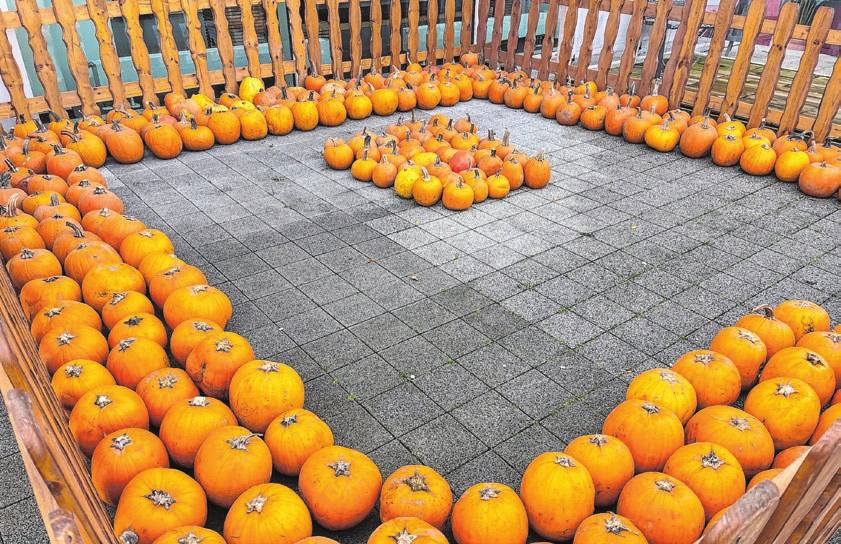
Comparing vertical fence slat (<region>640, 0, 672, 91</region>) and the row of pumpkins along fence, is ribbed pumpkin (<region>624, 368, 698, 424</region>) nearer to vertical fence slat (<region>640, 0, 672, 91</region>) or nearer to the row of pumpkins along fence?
the row of pumpkins along fence

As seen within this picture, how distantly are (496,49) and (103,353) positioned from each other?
28.6ft

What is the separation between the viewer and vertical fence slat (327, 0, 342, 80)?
9281 mm

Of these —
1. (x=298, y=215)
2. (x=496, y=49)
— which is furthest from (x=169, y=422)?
(x=496, y=49)

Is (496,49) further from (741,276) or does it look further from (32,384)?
(32,384)

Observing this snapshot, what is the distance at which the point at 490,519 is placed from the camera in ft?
9.01

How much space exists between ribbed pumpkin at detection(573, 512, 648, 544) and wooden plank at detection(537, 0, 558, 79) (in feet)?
27.3

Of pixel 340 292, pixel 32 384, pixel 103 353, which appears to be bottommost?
pixel 340 292

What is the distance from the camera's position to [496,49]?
34.8ft

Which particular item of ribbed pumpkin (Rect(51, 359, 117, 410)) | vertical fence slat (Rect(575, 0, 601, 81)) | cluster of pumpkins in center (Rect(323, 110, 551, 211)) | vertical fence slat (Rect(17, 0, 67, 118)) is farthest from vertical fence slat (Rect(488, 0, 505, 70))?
ribbed pumpkin (Rect(51, 359, 117, 410))

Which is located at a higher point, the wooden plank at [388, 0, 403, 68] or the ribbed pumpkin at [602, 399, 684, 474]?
the wooden plank at [388, 0, 403, 68]

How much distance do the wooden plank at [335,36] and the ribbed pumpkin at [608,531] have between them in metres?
8.36

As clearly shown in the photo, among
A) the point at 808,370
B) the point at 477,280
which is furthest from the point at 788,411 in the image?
the point at 477,280

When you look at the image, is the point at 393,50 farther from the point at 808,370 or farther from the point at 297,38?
the point at 808,370

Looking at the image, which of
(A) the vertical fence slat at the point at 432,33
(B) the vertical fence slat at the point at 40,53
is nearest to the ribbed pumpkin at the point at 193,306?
(B) the vertical fence slat at the point at 40,53
